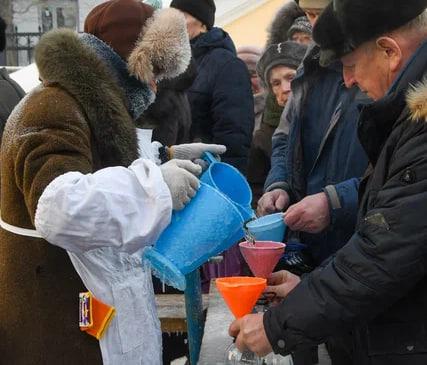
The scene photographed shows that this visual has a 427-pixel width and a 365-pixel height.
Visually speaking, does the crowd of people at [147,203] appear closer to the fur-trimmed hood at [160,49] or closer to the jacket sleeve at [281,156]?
the fur-trimmed hood at [160,49]

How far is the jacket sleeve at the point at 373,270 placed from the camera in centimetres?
150

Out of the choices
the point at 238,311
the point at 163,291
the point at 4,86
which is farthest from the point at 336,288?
the point at 4,86

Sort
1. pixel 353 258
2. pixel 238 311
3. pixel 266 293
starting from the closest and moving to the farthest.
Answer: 1. pixel 353 258
2. pixel 238 311
3. pixel 266 293

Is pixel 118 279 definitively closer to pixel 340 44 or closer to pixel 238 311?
pixel 238 311

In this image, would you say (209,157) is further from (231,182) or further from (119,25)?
(119,25)

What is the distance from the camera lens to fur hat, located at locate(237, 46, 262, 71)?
5238mm

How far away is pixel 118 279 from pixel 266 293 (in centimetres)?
46

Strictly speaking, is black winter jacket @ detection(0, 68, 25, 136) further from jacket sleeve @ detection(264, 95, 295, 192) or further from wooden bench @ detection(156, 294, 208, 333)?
jacket sleeve @ detection(264, 95, 295, 192)

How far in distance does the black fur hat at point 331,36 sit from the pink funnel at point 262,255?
1.87 feet

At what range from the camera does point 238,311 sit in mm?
1848

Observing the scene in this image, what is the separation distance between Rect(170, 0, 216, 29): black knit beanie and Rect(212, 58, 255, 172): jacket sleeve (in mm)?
357

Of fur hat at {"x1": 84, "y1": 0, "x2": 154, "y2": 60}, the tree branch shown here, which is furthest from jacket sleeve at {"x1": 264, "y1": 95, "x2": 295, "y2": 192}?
the tree branch

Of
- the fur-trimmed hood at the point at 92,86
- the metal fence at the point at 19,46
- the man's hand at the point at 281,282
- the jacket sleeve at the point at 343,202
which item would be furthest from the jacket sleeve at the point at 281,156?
the metal fence at the point at 19,46

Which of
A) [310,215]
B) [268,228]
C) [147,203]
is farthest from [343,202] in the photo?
[147,203]
